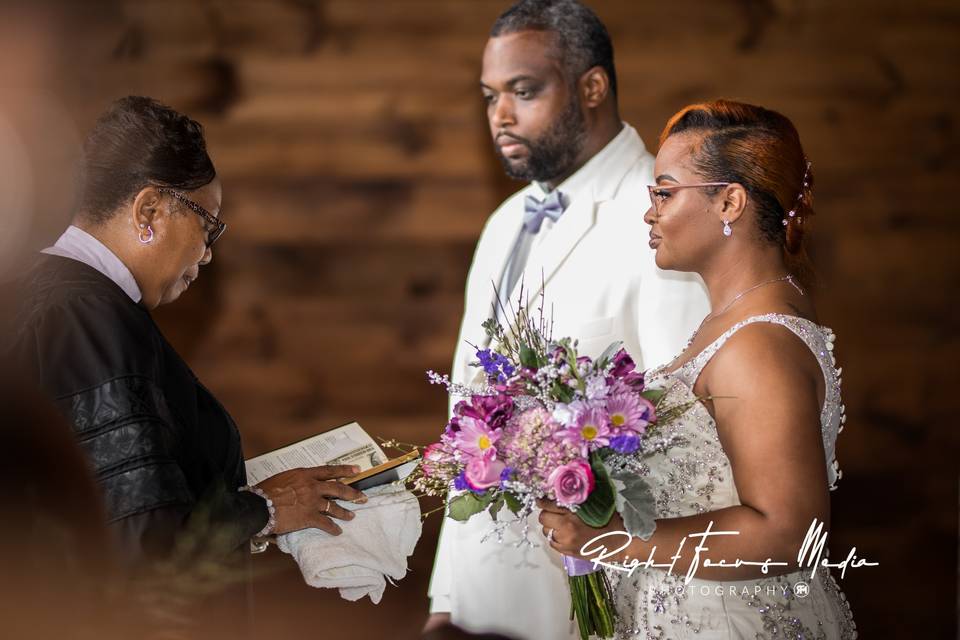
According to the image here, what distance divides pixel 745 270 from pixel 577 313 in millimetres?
670

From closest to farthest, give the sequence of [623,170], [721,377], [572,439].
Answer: [572,439] → [721,377] → [623,170]

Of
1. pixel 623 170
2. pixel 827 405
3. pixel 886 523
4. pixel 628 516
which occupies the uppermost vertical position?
pixel 623 170

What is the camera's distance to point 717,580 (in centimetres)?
167

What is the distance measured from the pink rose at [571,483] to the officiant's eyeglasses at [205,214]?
818 mm

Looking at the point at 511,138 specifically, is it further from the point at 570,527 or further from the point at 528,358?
the point at 570,527

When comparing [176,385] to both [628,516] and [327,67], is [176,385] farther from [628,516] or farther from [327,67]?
[327,67]

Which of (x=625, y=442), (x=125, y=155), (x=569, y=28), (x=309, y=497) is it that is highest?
(x=569, y=28)

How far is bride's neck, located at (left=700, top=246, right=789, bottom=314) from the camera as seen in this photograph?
1.81 m

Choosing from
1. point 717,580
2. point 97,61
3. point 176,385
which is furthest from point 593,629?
point 97,61

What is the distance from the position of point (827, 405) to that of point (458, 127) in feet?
8.69

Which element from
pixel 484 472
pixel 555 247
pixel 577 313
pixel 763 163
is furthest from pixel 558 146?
pixel 484 472

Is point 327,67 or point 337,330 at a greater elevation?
point 327,67

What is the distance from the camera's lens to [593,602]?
1820mm

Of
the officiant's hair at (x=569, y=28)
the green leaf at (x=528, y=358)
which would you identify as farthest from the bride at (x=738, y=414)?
the officiant's hair at (x=569, y=28)
